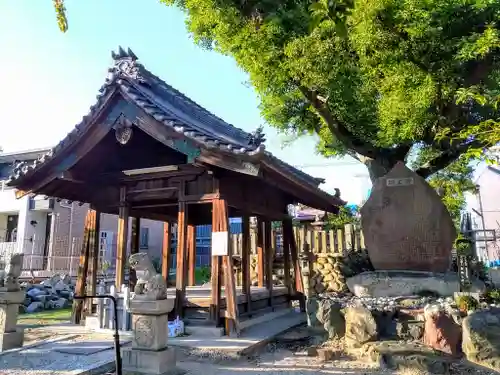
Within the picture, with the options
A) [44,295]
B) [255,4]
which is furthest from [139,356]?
[44,295]

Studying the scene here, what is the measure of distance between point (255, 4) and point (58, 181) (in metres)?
7.54

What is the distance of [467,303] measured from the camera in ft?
22.3

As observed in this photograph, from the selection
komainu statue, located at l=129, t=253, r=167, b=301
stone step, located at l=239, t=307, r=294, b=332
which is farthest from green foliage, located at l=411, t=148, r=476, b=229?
komainu statue, located at l=129, t=253, r=167, b=301

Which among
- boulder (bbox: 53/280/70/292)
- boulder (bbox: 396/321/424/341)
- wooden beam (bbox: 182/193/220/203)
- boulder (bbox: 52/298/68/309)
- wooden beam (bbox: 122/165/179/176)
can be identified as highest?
wooden beam (bbox: 122/165/179/176)

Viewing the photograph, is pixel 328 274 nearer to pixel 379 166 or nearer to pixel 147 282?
pixel 379 166

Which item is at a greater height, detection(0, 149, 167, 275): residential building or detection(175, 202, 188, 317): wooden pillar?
detection(0, 149, 167, 275): residential building

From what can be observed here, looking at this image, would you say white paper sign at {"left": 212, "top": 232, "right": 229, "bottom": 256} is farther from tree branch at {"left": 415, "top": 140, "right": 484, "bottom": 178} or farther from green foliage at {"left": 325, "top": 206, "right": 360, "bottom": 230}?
green foliage at {"left": 325, "top": 206, "right": 360, "bottom": 230}

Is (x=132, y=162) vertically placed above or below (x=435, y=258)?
above

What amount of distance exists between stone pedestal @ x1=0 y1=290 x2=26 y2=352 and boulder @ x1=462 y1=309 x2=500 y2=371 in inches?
303

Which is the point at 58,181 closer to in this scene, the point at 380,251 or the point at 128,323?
the point at 128,323

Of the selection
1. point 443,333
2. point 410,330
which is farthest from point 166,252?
point 443,333

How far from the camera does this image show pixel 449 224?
884 cm

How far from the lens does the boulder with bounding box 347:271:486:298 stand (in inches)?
322

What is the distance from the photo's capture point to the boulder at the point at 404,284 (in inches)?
322
